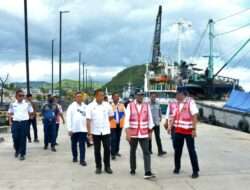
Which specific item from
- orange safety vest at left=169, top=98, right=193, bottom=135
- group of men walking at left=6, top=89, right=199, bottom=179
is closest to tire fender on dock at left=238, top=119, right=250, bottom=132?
group of men walking at left=6, top=89, right=199, bottom=179

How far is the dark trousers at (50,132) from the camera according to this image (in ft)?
54.3

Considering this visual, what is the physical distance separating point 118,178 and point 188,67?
49.1 m

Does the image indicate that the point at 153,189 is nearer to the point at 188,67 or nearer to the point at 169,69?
the point at 188,67

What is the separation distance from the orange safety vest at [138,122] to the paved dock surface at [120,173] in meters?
0.88

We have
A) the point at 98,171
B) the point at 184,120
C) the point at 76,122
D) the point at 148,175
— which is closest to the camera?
the point at 148,175

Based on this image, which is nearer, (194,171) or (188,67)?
(194,171)

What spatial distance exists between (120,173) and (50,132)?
5.53 m

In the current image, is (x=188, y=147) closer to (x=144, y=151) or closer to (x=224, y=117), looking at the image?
(x=144, y=151)

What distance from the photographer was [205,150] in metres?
16.5

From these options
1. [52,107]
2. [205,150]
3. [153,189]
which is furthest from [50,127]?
[153,189]

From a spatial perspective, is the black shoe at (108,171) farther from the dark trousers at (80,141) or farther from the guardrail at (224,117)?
the guardrail at (224,117)

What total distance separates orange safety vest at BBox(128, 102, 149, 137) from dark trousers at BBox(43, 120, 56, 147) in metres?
5.82

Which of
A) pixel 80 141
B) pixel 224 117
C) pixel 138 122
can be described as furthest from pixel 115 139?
pixel 224 117

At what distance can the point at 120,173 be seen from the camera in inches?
452
